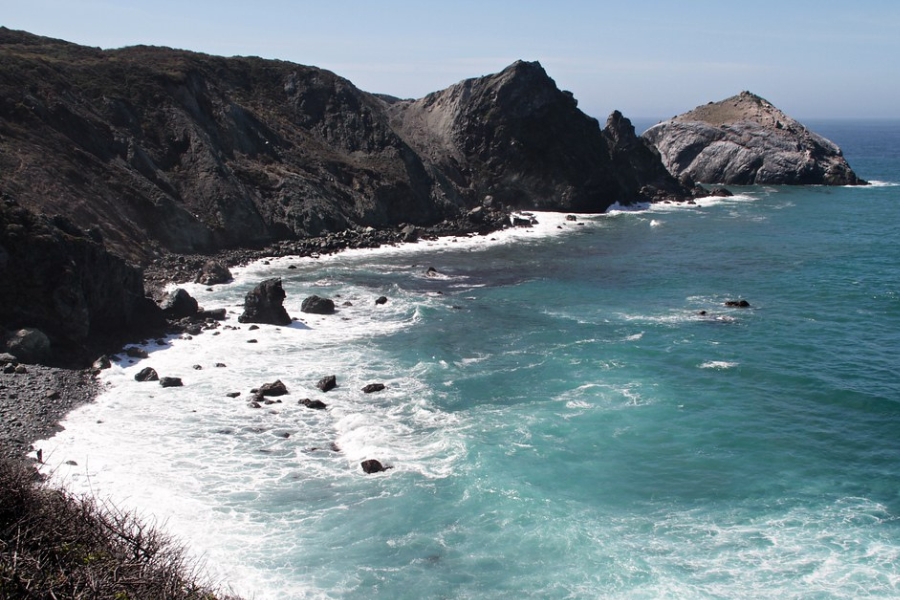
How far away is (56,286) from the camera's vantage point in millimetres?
40688

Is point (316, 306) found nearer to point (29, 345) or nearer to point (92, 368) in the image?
point (92, 368)

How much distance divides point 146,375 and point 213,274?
20.6 m

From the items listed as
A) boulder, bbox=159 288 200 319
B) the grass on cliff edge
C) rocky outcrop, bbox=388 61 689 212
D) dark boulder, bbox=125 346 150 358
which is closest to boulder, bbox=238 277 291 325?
boulder, bbox=159 288 200 319

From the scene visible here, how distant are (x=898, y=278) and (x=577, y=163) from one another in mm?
47646

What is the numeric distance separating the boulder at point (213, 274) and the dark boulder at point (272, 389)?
896 inches

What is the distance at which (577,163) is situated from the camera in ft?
334

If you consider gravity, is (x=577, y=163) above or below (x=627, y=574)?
above

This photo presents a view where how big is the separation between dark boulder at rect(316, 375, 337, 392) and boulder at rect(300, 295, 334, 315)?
45.2ft

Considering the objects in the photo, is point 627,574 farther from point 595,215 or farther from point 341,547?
point 595,215

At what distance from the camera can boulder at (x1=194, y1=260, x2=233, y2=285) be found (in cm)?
5781

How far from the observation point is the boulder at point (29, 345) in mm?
37438

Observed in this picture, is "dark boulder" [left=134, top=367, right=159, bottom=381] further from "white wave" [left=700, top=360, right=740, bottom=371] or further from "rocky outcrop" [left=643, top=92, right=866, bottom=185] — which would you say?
"rocky outcrop" [left=643, top=92, right=866, bottom=185]

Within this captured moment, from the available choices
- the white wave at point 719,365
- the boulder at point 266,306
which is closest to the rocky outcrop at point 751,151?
the white wave at point 719,365

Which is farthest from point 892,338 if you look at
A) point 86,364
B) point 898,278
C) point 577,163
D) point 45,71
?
point 45,71
